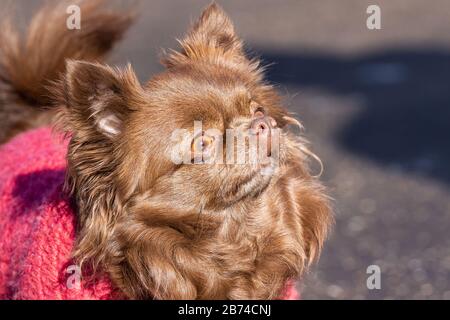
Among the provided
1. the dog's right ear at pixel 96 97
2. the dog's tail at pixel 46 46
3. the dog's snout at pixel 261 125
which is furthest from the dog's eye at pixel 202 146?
the dog's tail at pixel 46 46

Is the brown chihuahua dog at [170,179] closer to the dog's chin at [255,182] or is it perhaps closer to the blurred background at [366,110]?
the dog's chin at [255,182]

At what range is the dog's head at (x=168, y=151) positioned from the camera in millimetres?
3035

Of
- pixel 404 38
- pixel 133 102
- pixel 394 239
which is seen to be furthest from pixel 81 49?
pixel 404 38

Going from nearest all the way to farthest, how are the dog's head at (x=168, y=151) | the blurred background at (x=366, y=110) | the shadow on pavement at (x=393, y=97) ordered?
the dog's head at (x=168, y=151), the blurred background at (x=366, y=110), the shadow on pavement at (x=393, y=97)

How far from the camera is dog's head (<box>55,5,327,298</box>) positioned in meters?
3.04

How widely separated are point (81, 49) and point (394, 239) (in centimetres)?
205

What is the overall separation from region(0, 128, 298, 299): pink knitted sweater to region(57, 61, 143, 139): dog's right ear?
356 millimetres

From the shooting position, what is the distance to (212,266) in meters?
3.15

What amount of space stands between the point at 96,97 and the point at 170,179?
41 cm

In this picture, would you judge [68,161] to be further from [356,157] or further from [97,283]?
[356,157]

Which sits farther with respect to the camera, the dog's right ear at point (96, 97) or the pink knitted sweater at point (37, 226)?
the pink knitted sweater at point (37, 226)

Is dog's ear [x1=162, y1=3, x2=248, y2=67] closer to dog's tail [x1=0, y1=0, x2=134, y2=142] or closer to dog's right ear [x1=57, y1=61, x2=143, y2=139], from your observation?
dog's right ear [x1=57, y1=61, x2=143, y2=139]

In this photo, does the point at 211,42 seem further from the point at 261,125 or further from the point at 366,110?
the point at 366,110

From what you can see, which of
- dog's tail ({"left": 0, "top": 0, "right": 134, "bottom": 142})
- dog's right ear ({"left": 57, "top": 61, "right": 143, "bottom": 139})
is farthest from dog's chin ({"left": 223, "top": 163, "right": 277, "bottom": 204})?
dog's tail ({"left": 0, "top": 0, "right": 134, "bottom": 142})
